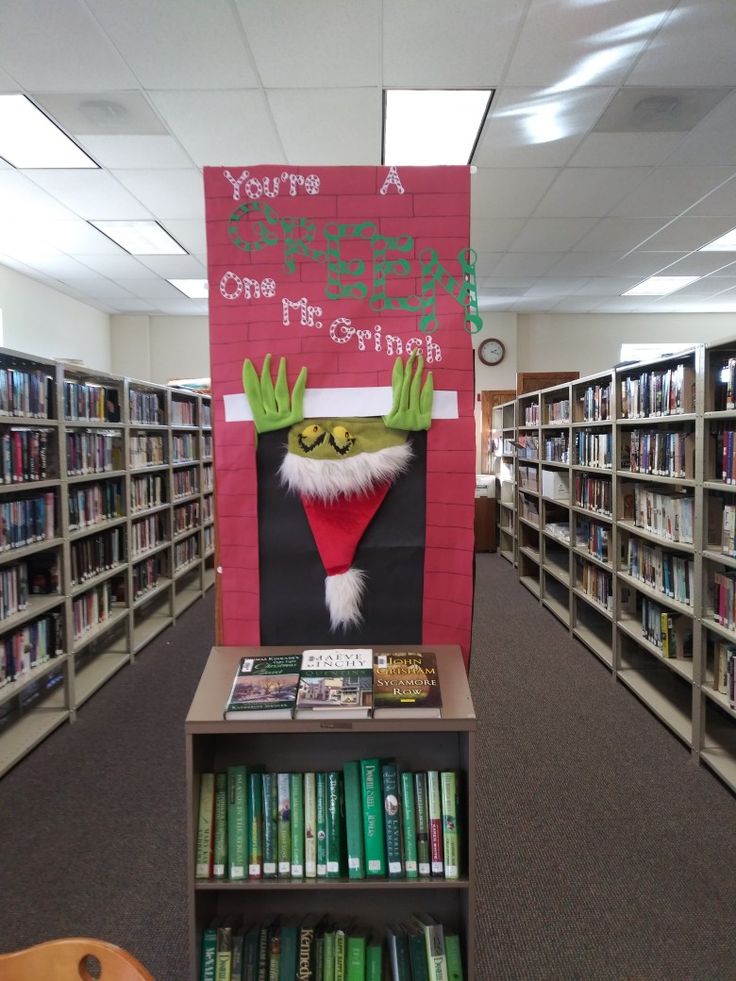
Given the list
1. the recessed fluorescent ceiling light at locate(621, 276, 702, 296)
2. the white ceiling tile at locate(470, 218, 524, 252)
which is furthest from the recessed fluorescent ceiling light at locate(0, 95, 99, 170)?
the recessed fluorescent ceiling light at locate(621, 276, 702, 296)

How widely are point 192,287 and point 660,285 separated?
17.0 ft

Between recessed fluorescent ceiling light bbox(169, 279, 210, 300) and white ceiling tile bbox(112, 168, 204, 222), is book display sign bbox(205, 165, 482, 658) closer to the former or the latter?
white ceiling tile bbox(112, 168, 204, 222)

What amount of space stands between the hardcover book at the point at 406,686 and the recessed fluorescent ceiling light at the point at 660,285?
684 centimetres

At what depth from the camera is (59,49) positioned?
9.32 ft

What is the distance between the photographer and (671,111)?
3.45 meters

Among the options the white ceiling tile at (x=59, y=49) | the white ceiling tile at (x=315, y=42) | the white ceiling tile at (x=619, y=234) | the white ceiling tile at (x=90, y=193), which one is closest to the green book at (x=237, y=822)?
the white ceiling tile at (x=315, y=42)

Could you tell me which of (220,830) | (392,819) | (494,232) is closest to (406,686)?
(392,819)

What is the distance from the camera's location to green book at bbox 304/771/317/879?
1.34m

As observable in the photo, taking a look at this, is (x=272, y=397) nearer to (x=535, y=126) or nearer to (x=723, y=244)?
(x=535, y=126)

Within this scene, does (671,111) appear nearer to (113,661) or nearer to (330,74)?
(330,74)

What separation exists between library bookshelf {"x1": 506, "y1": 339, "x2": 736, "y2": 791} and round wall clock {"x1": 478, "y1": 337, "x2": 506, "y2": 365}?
3282 millimetres

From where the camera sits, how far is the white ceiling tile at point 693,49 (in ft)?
8.61

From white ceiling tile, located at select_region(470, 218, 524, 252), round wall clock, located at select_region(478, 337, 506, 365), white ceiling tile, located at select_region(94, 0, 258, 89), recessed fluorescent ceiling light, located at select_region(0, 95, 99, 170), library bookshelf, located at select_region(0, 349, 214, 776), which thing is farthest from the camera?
round wall clock, located at select_region(478, 337, 506, 365)

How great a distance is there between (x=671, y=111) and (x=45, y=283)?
239 inches
